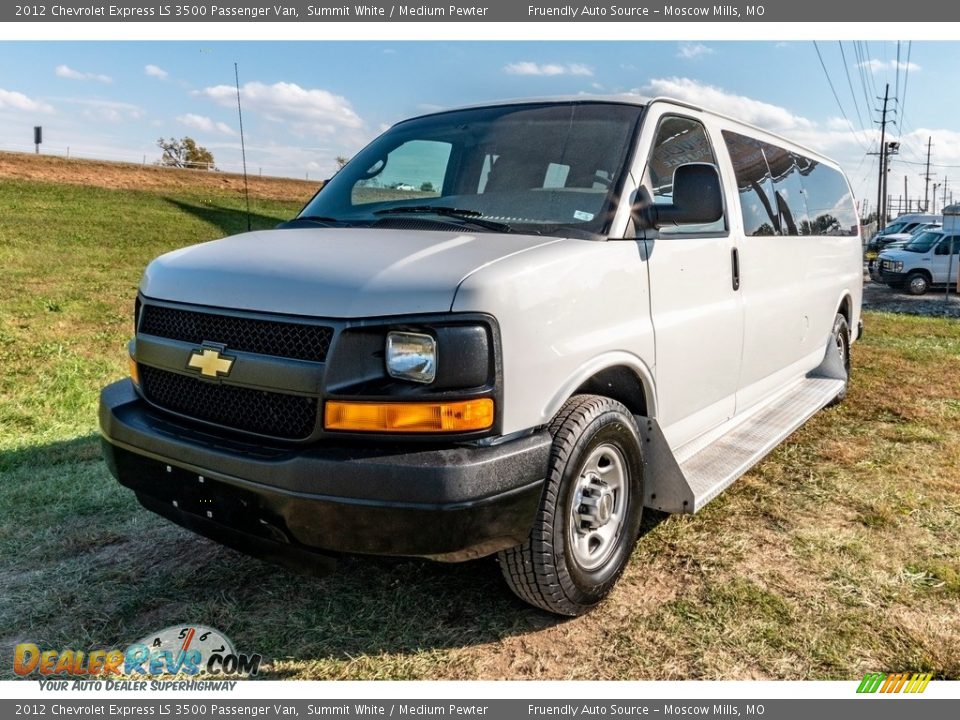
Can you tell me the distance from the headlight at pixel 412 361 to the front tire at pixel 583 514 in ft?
1.92

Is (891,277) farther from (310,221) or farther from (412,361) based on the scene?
(412,361)

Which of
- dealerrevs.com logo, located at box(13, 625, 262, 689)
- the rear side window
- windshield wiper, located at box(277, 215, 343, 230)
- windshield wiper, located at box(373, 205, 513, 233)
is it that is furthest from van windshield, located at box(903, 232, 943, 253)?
dealerrevs.com logo, located at box(13, 625, 262, 689)

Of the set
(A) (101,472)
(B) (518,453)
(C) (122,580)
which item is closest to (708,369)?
(B) (518,453)

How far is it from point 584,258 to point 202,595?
2.29 metres

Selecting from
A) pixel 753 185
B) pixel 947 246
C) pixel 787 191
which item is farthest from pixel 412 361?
pixel 947 246

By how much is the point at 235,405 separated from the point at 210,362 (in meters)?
0.19

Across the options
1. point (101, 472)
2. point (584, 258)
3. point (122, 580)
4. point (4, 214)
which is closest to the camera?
point (584, 258)

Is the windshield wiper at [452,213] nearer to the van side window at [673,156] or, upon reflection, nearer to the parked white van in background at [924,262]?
the van side window at [673,156]

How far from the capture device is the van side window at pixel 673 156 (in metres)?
3.57

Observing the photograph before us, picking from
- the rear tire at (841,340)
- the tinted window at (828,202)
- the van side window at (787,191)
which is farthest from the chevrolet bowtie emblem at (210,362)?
the rear tire at (841,340)

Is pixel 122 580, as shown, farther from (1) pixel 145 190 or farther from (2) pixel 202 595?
(1) pixel 145 190

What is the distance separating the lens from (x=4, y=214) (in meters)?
20.4

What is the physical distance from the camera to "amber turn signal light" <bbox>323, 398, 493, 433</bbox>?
2.56 m

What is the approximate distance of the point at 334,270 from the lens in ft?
8.98
